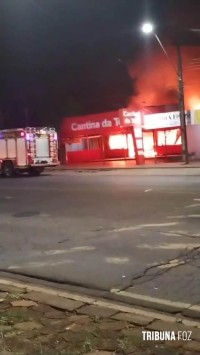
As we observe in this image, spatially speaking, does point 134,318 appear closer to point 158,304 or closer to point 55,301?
point 158,304

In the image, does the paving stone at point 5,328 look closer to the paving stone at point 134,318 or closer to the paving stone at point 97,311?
the paving stone at point 97,311

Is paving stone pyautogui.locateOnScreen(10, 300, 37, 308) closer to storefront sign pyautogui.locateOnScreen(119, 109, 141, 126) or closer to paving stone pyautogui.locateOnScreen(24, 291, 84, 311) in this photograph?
paving stone pyautogui.locateOnScreen(24, 291, 84, 311)

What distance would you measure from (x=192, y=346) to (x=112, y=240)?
4621 millimetres

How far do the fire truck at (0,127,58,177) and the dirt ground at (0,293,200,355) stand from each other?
23325 mm

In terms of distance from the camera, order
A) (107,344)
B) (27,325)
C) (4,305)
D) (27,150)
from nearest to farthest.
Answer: (107,344) < (27,325) < (4,305) < (27,150)

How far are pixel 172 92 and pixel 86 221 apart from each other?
34.3 m

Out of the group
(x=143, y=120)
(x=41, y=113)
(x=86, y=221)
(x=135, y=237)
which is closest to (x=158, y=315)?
(x=135, y=237)

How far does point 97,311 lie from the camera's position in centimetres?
508

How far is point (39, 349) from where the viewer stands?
4.16 m

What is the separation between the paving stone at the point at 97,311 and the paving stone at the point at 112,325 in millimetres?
215

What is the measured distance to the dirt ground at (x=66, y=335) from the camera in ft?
13.4

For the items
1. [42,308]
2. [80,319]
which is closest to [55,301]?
[42,308]

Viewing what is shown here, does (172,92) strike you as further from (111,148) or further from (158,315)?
(158,315)

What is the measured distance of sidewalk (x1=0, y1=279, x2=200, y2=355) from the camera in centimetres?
411
